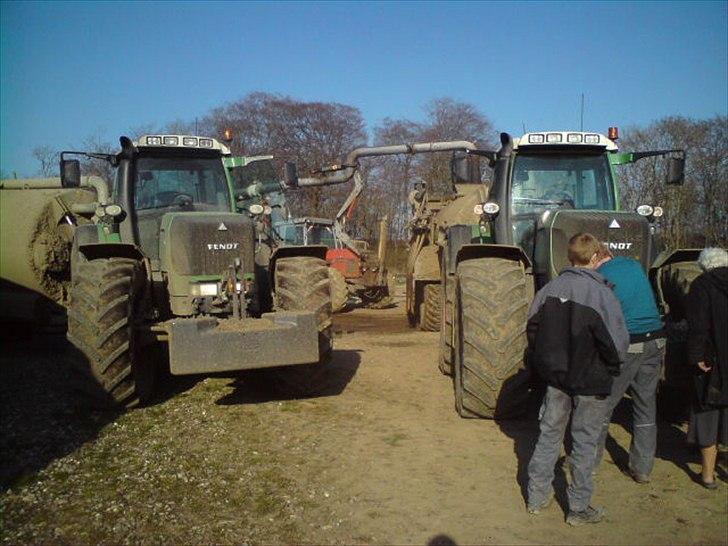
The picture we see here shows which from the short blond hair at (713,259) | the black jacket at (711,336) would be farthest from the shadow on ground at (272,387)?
the short blond hair at (713,259)

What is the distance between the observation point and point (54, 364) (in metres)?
9.69

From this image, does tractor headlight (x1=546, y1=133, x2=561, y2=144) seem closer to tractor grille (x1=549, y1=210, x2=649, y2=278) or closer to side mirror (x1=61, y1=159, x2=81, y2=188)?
tractor grille (x1=549, y1=210, x2=649, y2=278)

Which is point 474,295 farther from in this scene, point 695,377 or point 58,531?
point 58,531

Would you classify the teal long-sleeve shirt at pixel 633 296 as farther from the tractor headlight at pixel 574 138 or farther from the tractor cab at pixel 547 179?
the tractor headlight at pixel 574 138

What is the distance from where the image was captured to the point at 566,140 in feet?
22.5

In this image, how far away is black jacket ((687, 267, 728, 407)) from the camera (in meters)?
4.51

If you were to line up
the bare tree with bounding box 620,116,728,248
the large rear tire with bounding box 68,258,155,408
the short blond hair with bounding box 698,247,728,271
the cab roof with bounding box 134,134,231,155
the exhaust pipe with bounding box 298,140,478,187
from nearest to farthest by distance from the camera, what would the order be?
1. the short blond hair with bounding box 698,247,728,271
2. the large rear tire with bounding box 68,258,155,408
3. the cab roof with bounding box 134,134,231,155
4. the exhaust pipe with bounding box 298,140,478,187
5. the bare tree with bounding box 620,116,728,248

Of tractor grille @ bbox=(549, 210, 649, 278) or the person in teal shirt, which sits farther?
tractor grille @ bbox=(549, 210, 649, 278)

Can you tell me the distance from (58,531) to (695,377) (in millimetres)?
4280

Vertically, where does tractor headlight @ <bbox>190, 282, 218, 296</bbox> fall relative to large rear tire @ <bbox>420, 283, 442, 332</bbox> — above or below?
above

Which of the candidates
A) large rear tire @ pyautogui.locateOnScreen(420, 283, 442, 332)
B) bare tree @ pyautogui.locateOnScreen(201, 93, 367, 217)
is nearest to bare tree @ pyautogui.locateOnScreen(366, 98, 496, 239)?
bare tree @ pyautogui.locateOnScreen(201, 93, 367, 217)

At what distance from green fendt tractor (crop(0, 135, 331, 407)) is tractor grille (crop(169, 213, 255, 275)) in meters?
0.01

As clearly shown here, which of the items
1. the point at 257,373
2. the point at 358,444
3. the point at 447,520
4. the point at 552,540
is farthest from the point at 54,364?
the point at 552,540

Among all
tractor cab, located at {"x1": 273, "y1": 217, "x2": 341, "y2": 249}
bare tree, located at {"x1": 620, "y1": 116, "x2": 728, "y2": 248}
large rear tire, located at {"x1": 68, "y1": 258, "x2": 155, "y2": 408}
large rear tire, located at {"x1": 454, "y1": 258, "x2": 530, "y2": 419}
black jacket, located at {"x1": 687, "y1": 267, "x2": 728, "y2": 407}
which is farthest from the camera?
bare tree, located at {"x1": 620, "y1": 116, "x2": 728, "y2": 248}
